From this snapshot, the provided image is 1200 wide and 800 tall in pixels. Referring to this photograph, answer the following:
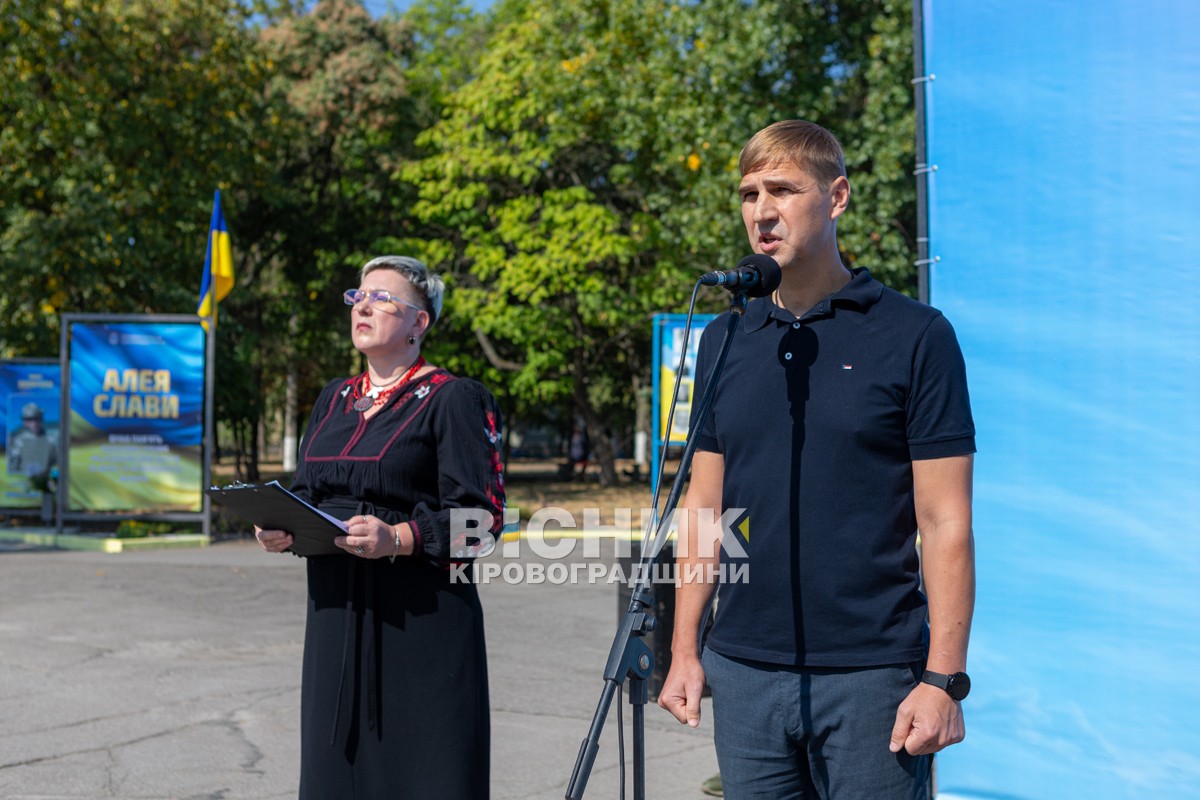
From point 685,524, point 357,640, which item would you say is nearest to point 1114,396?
point 685,524

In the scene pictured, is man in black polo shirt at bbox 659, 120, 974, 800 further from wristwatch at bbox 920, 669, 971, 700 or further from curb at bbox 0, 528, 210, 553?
curb at bbox 0, 528, 210, 553

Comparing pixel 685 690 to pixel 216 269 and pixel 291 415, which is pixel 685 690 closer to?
pixel 216 269

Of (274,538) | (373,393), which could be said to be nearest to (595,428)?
(373,393)

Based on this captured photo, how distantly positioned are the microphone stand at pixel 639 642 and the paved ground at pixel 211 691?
10.0 ft

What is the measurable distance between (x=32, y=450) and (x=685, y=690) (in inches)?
674

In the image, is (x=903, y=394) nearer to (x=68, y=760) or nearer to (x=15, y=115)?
(x=68, y=760)

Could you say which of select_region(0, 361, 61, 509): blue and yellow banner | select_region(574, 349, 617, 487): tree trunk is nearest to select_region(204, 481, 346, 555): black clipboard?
select_region(0, 361, 61, 509): blue and yellow banner

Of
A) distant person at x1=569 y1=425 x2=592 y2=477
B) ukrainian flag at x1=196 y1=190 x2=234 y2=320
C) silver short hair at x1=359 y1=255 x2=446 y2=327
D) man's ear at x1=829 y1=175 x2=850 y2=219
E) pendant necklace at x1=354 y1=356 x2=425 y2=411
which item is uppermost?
ukrainian flag at x1=196 y1=190 x2=234 y2=320

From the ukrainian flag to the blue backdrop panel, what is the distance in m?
13.3

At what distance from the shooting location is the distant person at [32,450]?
17484mm

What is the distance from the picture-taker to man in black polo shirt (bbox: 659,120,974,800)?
7.52 ft

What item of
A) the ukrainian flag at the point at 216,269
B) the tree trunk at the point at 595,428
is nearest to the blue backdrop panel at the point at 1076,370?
the ukrainian flag at the point at 216,269

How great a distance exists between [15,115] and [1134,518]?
19.2 m

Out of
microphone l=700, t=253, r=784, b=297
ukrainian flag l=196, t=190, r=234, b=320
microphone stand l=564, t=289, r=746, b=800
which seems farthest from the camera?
ukrainian flag l=196, t=190, r=234, b=320
